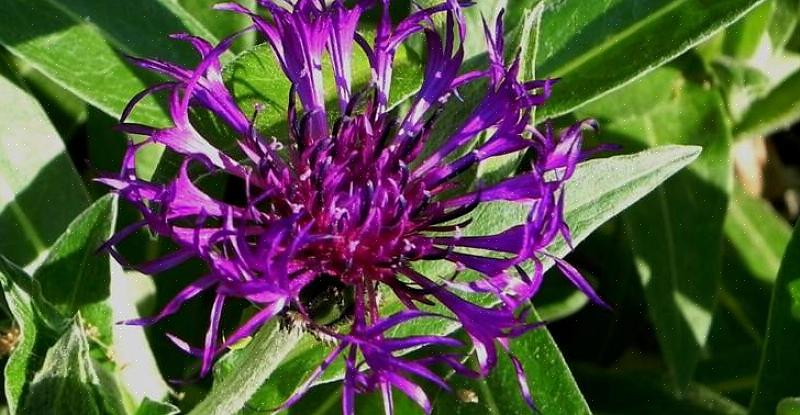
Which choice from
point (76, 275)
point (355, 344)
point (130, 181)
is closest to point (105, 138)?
point (76, 275)

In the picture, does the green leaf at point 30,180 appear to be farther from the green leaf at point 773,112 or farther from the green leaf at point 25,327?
the green leaf at point 773,112

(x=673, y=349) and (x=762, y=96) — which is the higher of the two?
(x=762, y=96)

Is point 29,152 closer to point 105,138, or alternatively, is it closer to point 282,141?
point 105,138

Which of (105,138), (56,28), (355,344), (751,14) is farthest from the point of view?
(751,14)

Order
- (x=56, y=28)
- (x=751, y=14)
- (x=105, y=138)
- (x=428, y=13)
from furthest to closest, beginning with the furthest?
(x=751, y=14) → (x=105, y=138) → (x=56, y=28) → (x=428, y=13)

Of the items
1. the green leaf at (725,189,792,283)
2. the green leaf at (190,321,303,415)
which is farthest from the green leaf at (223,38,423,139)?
the green leaf at (725,189,792,283)

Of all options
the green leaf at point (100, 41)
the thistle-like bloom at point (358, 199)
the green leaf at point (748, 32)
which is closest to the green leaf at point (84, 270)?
the thistle-like bloom at point (358, 199)
